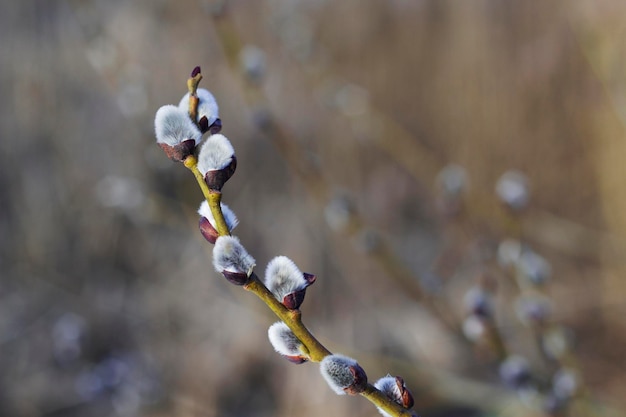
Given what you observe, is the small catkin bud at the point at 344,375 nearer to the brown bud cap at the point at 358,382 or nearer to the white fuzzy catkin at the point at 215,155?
the brown bud cap at the point at 358,382

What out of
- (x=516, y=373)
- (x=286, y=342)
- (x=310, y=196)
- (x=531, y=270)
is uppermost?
(x=310, y=196)

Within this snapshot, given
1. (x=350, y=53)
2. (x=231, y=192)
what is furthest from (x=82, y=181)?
(x=350, y=53)

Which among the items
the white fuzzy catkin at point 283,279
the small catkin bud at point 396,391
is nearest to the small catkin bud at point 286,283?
the white fuzzy catkin at point 283,279

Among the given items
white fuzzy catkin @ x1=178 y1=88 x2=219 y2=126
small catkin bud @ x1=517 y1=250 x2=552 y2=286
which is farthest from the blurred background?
white fuzzy catkin @ x1=178 y1=88 x2=219 y2=126

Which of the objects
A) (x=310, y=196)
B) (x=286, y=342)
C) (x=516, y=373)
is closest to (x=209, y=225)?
(x=286, y=342)

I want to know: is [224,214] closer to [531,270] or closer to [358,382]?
[358,382]

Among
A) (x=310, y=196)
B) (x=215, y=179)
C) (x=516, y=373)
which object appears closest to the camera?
(x=215, y=179)
